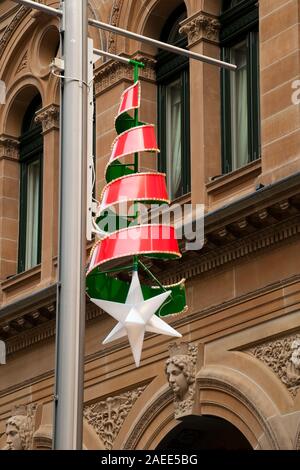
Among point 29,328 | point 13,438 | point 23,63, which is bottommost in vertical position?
point 13,438

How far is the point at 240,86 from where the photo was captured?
24.1 m

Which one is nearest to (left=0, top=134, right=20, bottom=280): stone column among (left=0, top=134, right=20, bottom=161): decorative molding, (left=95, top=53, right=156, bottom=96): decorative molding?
(left=0, top=134, right=20, bottom=161): decorative molding

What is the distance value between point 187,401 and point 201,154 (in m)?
4.02

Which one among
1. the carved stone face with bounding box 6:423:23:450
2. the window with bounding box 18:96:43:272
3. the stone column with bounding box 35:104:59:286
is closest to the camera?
the carved stone face with bounding box 6:423:23:450

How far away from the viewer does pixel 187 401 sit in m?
22.6

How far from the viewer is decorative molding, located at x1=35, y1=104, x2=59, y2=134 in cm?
2848

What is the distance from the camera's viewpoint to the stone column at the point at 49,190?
27453mm

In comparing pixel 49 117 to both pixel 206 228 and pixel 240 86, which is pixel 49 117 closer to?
pixel 240 86

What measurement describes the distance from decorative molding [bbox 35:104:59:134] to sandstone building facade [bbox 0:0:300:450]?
3cm

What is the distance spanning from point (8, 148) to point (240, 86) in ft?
24.1

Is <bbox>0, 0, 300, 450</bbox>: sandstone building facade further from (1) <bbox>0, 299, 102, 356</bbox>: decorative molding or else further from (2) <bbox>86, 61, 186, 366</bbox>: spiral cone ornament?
(2) <bbox>86, 61, 186, 366</bbox>: spiral cone ornament

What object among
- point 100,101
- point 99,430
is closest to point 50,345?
point 99,430

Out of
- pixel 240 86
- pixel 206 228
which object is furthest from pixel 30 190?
pixel 206 228
